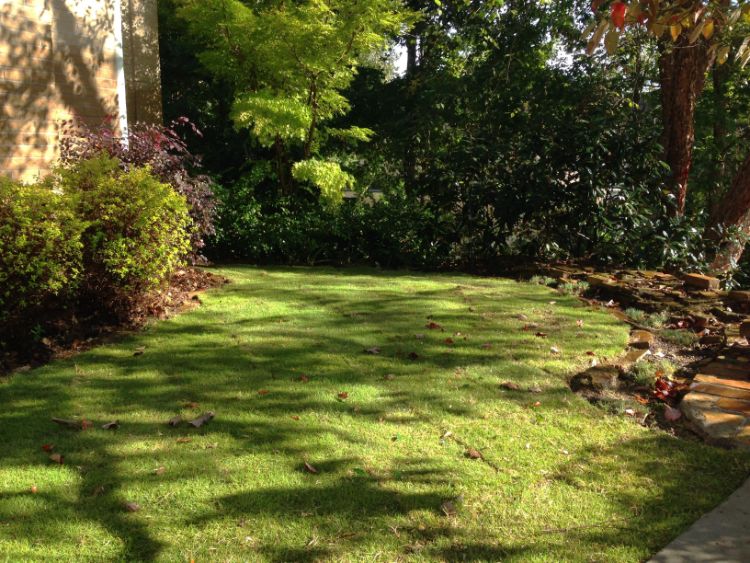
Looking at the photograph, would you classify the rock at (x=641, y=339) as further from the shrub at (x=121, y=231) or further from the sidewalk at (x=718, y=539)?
the shrub at (x=121, y=231)

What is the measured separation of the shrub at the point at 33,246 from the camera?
16.4ft

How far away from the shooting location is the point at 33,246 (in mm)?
5105

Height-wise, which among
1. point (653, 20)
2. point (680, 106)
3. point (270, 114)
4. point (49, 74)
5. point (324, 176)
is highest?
point (680, 106)

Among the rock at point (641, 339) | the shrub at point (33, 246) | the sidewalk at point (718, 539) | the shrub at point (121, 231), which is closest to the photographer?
the sidewalk at point (718, 539)

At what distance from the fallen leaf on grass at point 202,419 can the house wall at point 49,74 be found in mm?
4098

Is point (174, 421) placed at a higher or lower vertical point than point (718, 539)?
higher

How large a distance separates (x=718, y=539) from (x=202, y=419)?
2573 mm

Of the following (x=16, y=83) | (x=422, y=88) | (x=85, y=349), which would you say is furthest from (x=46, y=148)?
(x=422, y=88)

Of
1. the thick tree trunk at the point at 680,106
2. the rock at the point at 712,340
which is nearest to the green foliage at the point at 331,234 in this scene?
the thick tree trunk at the point at 680,106

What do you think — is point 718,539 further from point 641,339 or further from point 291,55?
point 291,55

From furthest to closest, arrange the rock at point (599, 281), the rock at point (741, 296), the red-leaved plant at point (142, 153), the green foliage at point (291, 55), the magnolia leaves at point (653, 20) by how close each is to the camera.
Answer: the green foliage at point (291, 55)
the rock at point (599, 281)
the rock at point (741, 296)
the red-leaved plant at point (142, 153)
the magnolia leaves at point (653, 20)

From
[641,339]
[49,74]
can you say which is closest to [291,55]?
[49,74]

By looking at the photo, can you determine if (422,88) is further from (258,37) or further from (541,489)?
(541,489)

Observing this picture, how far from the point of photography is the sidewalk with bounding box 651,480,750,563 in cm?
277
